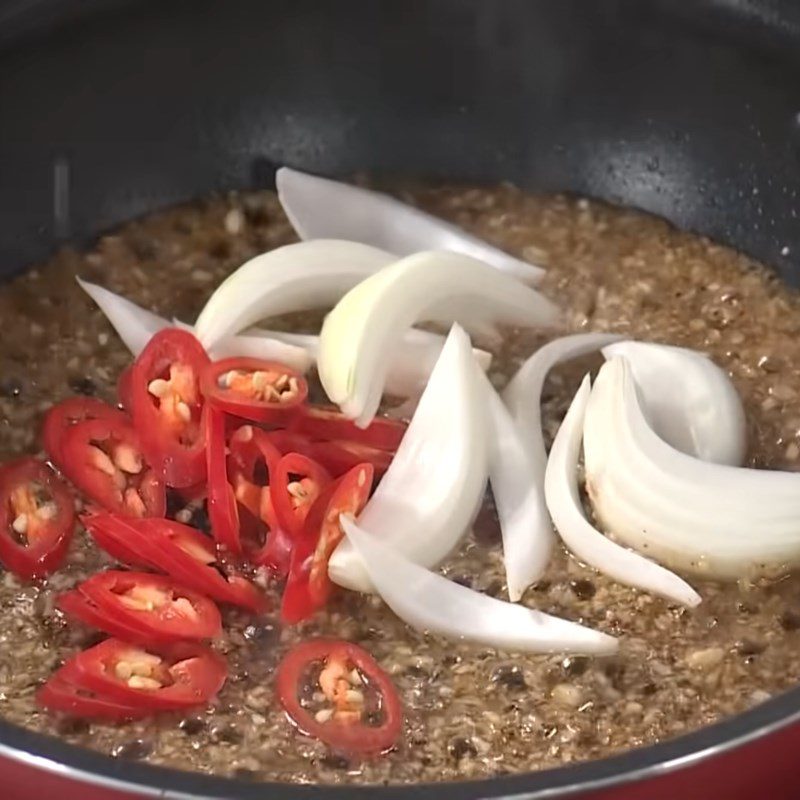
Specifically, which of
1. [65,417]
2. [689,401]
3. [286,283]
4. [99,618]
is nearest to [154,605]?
[99,618]

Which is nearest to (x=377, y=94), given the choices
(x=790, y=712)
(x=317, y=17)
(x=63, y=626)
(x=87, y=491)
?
(x=317, y=17)

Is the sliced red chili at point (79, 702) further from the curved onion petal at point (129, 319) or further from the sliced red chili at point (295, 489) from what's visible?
the curved onion petal at point (129, 319)

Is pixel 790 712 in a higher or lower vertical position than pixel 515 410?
higher

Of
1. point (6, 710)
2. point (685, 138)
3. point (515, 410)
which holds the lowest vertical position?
point (6, 710)

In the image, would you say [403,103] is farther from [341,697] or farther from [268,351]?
[341,697]

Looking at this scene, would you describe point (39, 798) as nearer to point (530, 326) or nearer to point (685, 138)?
point (530, 326)

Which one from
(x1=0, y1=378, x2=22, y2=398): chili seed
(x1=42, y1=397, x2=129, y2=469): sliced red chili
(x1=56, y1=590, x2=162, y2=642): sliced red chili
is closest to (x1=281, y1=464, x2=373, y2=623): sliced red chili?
(x1=56, y1=590, x2=162, y2=642): sliced red chili

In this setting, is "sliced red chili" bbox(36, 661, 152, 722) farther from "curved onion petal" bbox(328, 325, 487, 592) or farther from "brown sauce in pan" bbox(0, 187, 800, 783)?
"curved onion petal" bbox(328, 325, 487, 592)
